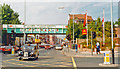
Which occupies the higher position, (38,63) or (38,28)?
(38,28)

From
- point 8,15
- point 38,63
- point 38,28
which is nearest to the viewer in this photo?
point 38,63

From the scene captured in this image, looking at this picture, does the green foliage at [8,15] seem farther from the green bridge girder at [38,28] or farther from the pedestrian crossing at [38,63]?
the pedestrian crossing at [38,63]

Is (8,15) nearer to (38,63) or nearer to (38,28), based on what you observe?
(38,28)

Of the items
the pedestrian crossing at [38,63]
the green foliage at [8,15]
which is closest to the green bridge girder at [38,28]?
the green foliage at [8,15]

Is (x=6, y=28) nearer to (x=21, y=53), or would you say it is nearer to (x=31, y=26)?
(x=31, y=26)

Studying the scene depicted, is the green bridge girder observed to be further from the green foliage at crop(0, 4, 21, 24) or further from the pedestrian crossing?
the pedestrian crossing

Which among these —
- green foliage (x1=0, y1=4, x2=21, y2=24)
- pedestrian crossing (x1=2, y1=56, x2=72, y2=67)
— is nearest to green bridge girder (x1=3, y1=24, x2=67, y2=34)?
green foliage (x1=0, y1=4, x2=21, y2=24)

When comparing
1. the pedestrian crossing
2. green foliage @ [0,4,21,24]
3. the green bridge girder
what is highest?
green foliage @ [0,4,21,24]

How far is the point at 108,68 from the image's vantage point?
1398cm

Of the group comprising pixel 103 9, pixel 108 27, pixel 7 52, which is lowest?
pixel 7 52

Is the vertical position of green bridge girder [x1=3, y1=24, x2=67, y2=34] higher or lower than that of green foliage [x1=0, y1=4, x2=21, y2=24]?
lower

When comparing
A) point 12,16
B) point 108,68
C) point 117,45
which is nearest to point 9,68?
point 108,68

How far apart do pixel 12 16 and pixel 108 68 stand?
8608cm

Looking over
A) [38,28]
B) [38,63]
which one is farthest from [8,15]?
[38,63]
